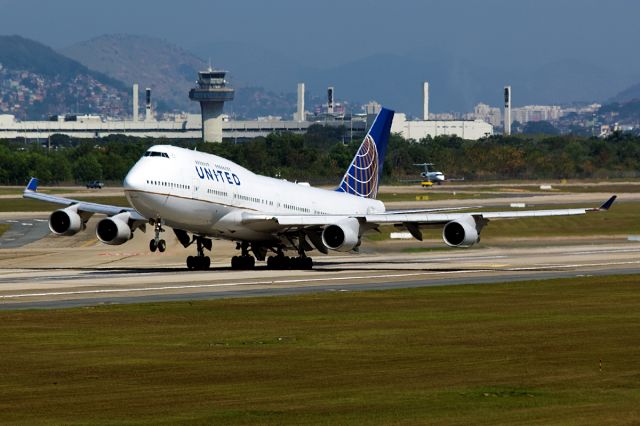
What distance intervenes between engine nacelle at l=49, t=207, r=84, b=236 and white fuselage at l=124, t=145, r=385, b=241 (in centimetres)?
638

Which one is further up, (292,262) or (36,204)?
(292,262)

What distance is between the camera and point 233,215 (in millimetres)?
66875

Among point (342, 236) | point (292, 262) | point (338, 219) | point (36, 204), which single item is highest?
point (338, 219)

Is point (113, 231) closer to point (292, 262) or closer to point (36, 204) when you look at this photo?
point (292, 262)

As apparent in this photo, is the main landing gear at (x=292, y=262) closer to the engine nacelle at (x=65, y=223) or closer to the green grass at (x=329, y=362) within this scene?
the engine nacelle at (x=65, y=223)

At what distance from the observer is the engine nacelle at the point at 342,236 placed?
66.9m

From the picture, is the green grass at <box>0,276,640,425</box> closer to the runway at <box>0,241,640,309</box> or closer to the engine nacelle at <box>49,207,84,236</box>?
the runway at <box>0,241,640,309</box>

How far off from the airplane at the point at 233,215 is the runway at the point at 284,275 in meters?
1.59

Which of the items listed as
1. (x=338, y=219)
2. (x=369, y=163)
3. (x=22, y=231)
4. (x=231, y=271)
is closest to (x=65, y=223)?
(x=231, y=271)

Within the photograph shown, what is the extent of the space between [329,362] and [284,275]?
32591 mm

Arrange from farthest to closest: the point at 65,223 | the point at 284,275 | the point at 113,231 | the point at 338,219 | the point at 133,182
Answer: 1. the point at 65,223
2. the point at 338,219
3. the point at 113,231
4. the point at 284,275
5. the point at 133,182

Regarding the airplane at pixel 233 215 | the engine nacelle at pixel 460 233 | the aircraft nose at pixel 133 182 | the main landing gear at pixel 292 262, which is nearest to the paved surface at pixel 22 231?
the airplane at pixel 233 215

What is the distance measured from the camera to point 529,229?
113 meters

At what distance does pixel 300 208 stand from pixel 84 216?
10939 mm
